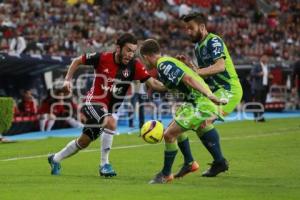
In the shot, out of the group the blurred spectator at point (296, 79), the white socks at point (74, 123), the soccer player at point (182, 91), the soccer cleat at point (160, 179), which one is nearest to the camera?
the soccer player at point (182, 91)

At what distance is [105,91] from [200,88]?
214 cm

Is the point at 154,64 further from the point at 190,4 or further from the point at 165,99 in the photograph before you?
the point at 190,4

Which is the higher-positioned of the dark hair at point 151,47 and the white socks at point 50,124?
the dark hair at point 151,47

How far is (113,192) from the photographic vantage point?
9.78 meters

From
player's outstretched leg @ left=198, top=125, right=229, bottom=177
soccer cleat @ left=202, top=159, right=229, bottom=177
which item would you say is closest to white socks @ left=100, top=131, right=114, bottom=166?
player's outstretched leg @ left=198, top=125, right=229, bottom=177

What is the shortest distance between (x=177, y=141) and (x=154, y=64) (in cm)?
146

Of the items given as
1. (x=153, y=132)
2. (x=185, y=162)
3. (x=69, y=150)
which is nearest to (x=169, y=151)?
(x=153, y=132)

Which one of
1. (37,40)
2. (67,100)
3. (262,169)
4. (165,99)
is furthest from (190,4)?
(262,169)

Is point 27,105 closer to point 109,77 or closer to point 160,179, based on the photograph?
point 109,77

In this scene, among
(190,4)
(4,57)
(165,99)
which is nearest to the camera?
(4,57)

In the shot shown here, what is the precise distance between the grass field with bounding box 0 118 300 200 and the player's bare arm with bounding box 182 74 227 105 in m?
1.14

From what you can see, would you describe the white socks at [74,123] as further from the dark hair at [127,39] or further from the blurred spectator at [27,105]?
the dark hair at [127,39]

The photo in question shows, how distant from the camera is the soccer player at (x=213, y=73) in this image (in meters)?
11.6

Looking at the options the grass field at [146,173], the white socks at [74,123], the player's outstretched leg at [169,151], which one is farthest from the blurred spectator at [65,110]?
the player's outstretched leg at [169,151]
